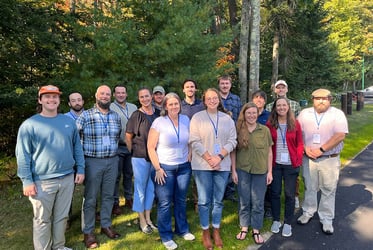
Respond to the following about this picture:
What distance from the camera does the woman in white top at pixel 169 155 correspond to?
3.85 metres

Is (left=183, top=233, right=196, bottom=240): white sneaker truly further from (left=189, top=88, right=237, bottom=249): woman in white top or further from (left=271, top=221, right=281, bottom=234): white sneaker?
(left=271, top=221, right=281, bottom=234): white sneaker

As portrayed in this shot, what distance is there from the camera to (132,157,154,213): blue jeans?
424cm

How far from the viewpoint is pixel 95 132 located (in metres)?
3.93

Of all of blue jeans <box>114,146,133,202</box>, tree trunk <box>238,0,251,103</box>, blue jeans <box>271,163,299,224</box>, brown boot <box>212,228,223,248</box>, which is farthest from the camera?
tree trunk <box>238,0,251,103</box>

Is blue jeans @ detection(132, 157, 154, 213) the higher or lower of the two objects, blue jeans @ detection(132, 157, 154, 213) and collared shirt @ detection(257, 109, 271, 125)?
the lower

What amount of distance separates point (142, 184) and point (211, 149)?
1127mm

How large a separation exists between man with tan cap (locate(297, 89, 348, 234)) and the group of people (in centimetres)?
1

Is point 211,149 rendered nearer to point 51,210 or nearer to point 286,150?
point 286,150

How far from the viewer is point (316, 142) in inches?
173

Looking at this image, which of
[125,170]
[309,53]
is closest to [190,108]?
[125,170]

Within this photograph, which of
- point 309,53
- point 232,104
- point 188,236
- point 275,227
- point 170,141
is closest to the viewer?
point 170,141

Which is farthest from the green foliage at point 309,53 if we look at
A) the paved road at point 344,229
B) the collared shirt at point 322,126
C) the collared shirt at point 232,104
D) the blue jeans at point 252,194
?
the blue jeans at point 252,194

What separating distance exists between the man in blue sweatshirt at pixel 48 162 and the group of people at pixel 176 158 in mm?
11

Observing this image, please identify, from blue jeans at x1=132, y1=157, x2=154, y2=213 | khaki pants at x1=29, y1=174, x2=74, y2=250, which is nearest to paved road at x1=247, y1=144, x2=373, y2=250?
blue jeans at x1=132, y1=157, x2=154, y2=213
